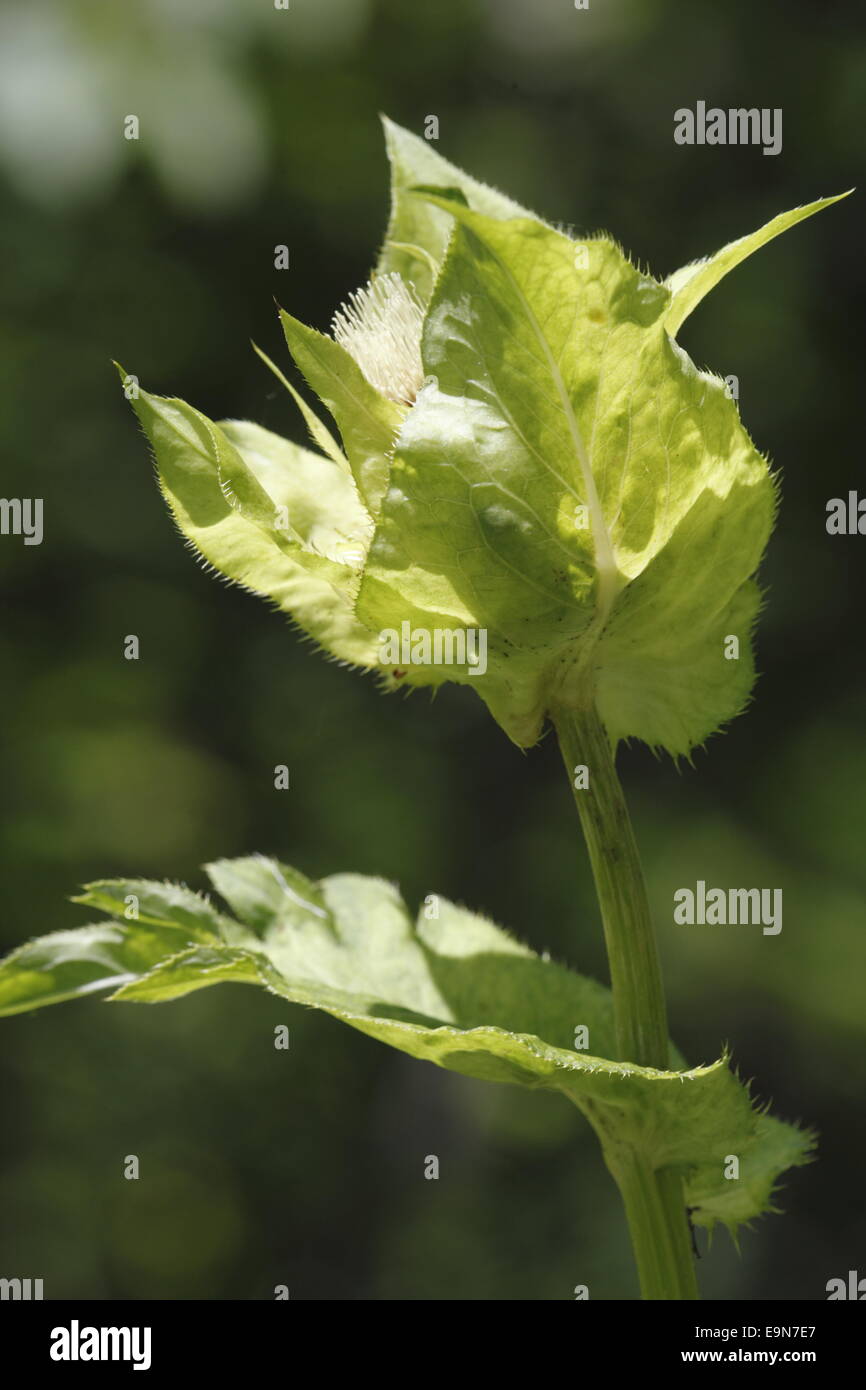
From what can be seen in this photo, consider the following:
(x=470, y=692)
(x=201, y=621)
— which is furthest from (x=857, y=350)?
(x=201, y=621)

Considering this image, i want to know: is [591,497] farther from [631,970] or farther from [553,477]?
[631,970]

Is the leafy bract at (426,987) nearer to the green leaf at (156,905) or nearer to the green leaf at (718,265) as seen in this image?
the green leaf at (156,905)

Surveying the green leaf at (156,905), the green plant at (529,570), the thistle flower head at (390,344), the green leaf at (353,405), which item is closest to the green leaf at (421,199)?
the green plant at (529,570)

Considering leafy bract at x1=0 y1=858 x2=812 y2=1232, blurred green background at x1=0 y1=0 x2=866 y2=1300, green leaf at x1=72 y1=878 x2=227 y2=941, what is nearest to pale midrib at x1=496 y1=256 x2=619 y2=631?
leafy bract at x1=0 y1=858 x2=812 y2=1232

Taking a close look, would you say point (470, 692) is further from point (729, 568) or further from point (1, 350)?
point (729, 568)

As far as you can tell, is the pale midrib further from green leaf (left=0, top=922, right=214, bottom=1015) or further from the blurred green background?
the blurred green background
